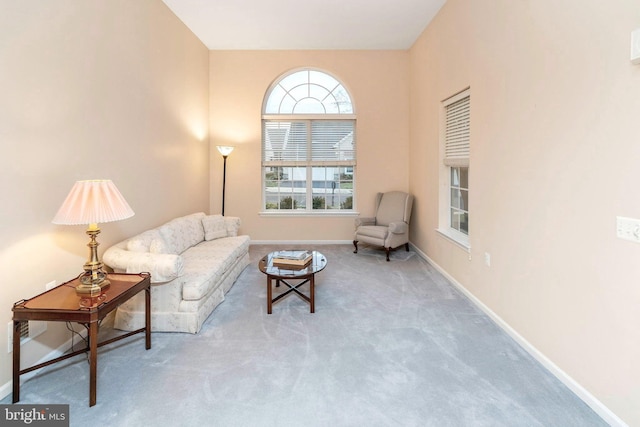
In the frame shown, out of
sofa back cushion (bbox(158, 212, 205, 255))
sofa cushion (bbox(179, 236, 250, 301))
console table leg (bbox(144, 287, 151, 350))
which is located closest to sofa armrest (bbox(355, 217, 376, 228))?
sofa cushion (bbox(179, 236, 250, 301))

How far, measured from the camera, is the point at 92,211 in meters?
2.04

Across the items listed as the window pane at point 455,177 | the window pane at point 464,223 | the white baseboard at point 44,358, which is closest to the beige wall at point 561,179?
the window pane at point 464,223

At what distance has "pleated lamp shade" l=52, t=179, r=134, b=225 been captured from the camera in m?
2.00

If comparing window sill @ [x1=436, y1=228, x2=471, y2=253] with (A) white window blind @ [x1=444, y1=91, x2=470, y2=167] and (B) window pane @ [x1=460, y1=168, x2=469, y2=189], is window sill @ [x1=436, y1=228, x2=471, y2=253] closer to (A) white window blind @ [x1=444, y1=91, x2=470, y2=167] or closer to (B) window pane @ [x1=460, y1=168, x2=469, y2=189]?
(B) window pane @ [x1=460, y1=168, x2=469, y2=189]

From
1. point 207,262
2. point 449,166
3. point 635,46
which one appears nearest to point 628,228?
point 635,46

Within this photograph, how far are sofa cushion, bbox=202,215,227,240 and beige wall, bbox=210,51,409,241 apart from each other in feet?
4.36

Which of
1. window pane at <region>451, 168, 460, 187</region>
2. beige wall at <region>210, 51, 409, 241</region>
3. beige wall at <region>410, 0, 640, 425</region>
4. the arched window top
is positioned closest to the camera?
beige wall at <region>410, 0, 640, 425</region>

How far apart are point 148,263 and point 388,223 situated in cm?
387

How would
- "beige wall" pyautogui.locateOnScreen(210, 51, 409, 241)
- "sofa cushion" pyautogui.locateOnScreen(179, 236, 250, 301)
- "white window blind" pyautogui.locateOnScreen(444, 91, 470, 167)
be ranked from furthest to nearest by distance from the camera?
"beige wall" pyautogui.locateOnScreen(210, 51, 409, 241)
"white window blind" pyautogui.locateOnScreen(444, 91, 470, 167)
"sofa cushion" pyautogui.locateOnScreen(179, 236, 250, 301)

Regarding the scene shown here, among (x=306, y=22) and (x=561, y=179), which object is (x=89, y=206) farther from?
(x=306, y=22)

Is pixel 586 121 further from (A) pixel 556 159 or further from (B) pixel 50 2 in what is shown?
(B) pixel 50 2

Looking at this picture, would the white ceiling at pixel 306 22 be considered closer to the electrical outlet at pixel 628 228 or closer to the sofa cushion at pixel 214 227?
the sofa cushion at pixel 214 227

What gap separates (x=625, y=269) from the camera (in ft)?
5.50

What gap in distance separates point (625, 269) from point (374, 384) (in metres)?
1.53
